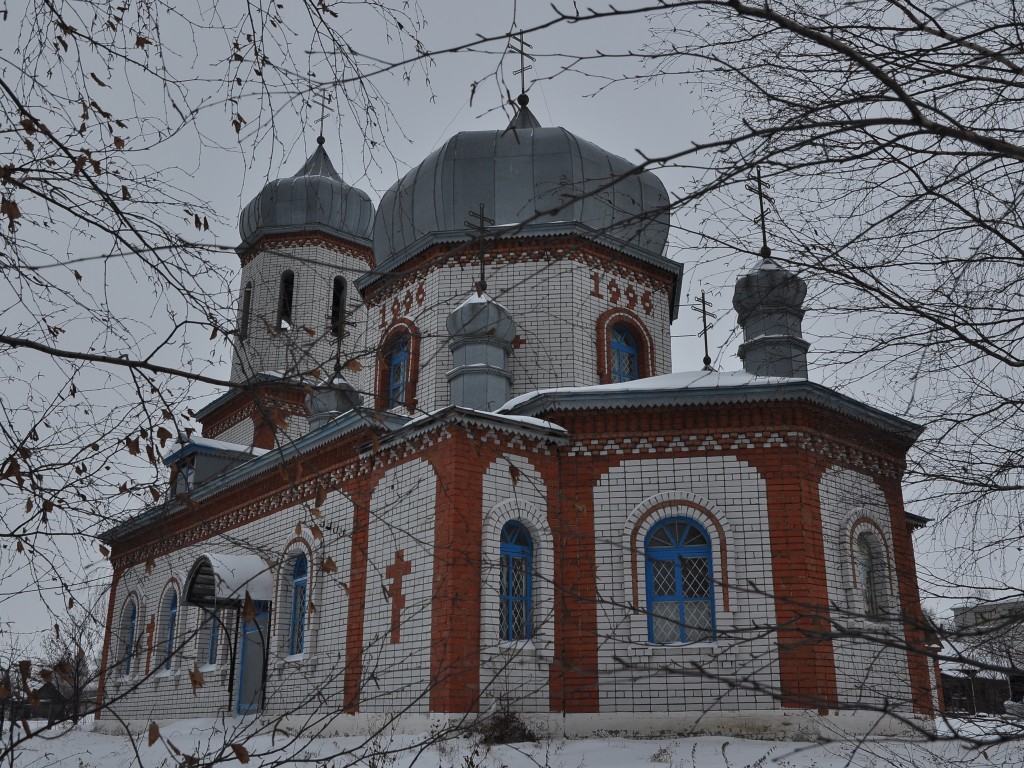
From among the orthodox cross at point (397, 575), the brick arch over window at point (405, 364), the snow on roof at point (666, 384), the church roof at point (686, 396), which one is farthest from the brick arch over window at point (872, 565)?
the brick arch over window at point (405, 364)

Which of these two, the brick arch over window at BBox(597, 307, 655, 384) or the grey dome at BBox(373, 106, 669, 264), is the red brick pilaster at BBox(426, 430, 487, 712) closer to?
the brick arch over window at BBox(597, 307, 655, 384)

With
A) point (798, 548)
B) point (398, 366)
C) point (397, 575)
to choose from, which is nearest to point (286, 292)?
point (398, 366)

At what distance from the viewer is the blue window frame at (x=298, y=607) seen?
38.1 ft

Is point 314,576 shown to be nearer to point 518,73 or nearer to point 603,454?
point 603,454

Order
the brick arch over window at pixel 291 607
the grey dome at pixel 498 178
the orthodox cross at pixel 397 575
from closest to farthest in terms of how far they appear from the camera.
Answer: the orthodox cross at pixel 397 575 → the brick arch over window at pixel 291 607 → the grey dome at pixel 498 178

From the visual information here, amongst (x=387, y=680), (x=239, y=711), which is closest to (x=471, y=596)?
(x=387, y=680)

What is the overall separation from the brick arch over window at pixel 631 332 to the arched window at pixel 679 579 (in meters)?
2.57

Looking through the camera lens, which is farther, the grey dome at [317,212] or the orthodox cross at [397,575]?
the grey dome at [317,212]

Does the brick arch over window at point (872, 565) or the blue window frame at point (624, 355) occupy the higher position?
the blue window frame at point (624, 355)

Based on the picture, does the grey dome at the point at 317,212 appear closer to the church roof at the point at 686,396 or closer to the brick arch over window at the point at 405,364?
the brick arch over window at the point at 405,364

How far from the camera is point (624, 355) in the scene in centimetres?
1278

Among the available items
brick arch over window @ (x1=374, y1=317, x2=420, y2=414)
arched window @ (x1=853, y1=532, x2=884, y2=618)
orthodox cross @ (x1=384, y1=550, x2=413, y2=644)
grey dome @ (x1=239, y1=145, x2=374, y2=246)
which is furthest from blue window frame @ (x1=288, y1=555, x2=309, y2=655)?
grey dome @ (x1=239, y1=145, x2=374, y2=246)

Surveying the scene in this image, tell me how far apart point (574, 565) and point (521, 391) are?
2731 mm

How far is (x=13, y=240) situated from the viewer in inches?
128
